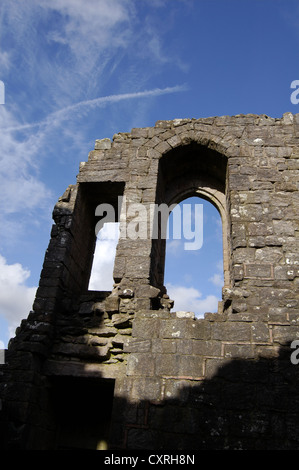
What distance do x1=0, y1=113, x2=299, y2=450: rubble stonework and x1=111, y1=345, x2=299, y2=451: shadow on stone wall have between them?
0.04 feet

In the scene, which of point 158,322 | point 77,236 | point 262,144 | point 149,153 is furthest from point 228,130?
A: point 158,322

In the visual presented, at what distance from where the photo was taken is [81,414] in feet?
18.9

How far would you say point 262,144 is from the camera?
6301 millimetres

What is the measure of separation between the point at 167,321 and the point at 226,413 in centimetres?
126

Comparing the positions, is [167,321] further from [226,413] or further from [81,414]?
[81,414]

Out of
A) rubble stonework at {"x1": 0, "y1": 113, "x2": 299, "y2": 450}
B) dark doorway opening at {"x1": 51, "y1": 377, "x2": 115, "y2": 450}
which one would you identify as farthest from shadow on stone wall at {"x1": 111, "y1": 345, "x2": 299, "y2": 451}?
dark doorway opening at {"x1": 51, "y1": 377, "x2": 115, "y2": 450}

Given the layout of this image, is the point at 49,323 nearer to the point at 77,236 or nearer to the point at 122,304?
the point at 122,304

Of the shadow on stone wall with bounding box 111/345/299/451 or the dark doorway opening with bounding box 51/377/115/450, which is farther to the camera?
the dark doorway opening with bounding box 51/377/115/450

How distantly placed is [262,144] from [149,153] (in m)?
1.95

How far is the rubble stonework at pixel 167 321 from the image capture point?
13.8 feet

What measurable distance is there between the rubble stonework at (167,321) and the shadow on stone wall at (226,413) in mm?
11

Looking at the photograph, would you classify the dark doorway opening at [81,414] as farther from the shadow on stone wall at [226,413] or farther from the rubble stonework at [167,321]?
the shadow on stone wall at [226,413]

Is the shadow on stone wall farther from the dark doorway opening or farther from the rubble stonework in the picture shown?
the dark doorway opening

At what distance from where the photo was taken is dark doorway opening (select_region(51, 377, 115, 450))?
5484 mm
